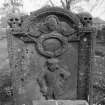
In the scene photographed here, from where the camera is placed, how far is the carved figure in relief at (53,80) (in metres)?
3.49

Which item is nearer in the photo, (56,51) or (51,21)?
(51,21)

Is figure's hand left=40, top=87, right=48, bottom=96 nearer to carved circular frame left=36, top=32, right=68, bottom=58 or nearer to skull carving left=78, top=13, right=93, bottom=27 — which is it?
carved circular frame left=36, top=32, right=68, bottom=58

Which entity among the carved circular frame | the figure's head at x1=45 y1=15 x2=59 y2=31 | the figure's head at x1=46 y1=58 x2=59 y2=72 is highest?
the figure's head at x1=45 y1=15 x2=59 y2=31

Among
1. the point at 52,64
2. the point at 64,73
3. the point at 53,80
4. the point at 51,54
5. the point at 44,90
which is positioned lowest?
the point at 44,90

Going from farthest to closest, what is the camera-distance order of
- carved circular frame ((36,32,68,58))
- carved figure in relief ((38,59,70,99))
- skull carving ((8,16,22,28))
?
carved figure in relief ((38,59,70,99)) < carved circular frame ((36,32,68,58)) < skull carving ((8,16,22,28))

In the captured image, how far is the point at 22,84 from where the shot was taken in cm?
355

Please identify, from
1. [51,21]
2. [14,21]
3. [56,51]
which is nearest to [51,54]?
[56,51]

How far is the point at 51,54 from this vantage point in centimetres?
346

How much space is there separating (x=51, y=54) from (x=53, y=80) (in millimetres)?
607

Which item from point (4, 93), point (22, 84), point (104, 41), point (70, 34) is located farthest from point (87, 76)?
point (104, 41)

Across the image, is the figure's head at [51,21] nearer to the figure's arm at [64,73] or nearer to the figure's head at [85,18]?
the figure's head at [85,18]

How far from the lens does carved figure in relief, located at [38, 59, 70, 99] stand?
349 centimetres

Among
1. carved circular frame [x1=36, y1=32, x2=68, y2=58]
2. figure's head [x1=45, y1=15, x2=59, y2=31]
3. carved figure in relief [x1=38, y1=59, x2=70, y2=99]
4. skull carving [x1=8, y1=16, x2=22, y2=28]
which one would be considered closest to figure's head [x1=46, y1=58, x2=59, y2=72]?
carved figure in relief [x1=38, y1=59, x2=70, y2=99]

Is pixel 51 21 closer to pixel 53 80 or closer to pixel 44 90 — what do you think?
pixel 53 80
